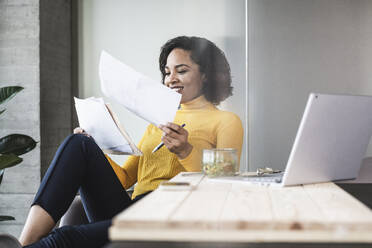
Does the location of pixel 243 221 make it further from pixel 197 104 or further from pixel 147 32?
pixel 147 32

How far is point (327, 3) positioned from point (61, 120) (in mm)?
1738

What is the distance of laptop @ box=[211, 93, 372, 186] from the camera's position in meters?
1.09

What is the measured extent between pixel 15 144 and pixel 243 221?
1833 mm

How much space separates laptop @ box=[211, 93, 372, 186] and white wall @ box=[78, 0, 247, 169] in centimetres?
130

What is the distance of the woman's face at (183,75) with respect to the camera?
2646 mm

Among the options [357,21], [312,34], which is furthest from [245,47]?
[357,21]

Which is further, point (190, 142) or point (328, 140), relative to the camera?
point (190, 142)

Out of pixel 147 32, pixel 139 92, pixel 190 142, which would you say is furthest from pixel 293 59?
pixel 139 92

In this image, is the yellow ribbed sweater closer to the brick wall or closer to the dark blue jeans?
the dark blue jeans

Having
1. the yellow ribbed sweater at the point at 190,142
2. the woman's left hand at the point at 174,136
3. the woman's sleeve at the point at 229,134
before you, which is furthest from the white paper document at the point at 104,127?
the woman's sleeve at the point at 229,134

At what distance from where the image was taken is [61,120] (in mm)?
2711

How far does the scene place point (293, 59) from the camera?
262cm

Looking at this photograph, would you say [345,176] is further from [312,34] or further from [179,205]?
[312,34]

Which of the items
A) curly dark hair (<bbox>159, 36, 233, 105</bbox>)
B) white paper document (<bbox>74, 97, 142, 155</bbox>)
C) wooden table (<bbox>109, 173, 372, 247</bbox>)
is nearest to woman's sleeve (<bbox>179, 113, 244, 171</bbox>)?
curly dark hair (<bbox>159, 36, 233, 105</bbox>)
